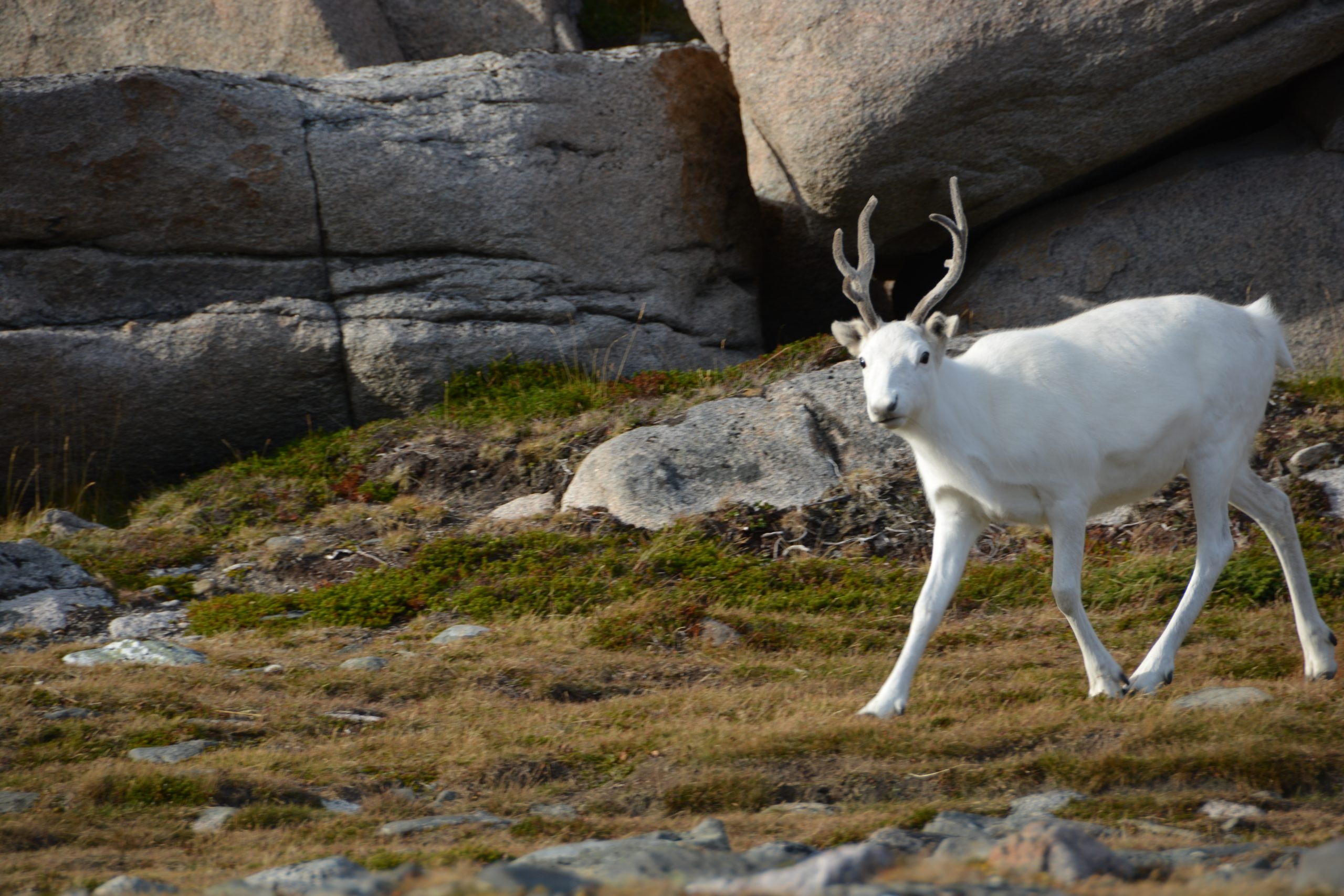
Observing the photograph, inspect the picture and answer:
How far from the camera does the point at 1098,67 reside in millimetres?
11766

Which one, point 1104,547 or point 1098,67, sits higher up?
point 1098,67

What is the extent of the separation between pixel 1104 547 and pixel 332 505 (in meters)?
6.44

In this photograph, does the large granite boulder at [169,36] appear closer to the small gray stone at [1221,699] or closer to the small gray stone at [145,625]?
the small gray stone at [145,625]

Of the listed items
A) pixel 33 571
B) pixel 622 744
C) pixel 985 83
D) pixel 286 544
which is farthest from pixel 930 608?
pixel 985 83

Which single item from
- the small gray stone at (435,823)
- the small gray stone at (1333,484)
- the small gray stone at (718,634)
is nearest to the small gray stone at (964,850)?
the small gray stone at (435,823)

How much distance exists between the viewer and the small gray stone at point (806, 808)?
5.16 meters

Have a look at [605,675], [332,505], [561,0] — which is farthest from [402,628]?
[561,0]

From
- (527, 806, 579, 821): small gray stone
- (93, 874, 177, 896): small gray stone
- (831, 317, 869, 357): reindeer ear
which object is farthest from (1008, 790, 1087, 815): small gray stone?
(93, 874, 177, 896): small gray stone

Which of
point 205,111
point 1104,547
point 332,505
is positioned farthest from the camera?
point 205,111

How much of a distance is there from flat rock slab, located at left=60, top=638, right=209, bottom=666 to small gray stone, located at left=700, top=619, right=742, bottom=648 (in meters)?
3.07

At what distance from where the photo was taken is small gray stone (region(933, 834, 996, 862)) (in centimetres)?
385

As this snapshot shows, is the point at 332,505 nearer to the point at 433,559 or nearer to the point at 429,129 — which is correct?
the point at 433,559

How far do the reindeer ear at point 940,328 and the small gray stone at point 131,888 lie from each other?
4258mm

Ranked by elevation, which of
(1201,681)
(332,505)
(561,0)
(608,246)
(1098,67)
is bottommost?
(1201,681)
